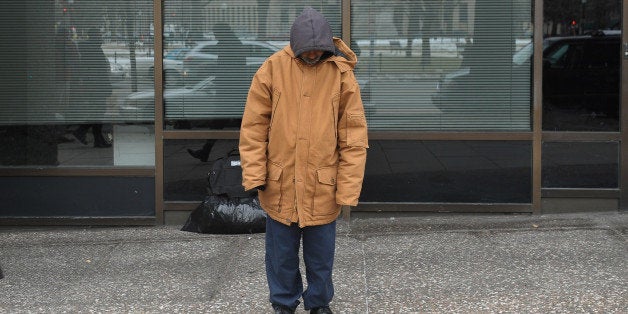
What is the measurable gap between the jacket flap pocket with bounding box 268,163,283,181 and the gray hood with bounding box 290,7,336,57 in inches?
24.4

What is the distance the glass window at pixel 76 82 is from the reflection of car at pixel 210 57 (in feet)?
1.16

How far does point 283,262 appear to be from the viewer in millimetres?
4887

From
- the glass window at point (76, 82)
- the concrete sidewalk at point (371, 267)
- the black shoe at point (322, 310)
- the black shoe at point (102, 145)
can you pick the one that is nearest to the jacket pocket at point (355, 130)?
the black shoe at point (322, 310)

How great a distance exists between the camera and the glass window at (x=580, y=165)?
766 cm

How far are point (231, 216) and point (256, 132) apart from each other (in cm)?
246

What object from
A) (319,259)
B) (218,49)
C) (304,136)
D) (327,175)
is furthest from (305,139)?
(218,49)

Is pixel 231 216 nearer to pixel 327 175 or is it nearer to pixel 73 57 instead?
pixel 73 57

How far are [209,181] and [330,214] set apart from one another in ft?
8.79

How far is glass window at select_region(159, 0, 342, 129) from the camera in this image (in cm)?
760

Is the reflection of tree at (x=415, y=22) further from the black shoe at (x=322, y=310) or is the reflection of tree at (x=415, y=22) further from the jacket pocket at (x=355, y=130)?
the black shoe at (x=322, y=310)

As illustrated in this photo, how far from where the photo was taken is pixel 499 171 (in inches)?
303

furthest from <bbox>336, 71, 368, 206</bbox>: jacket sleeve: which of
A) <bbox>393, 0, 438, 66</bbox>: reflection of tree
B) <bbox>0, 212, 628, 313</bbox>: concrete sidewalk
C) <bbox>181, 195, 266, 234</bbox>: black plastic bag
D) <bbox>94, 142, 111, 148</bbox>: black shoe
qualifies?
<bbox>94, 142, 111, 148</bbox>: black shoe

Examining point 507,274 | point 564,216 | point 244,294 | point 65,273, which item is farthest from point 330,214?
point 564,216

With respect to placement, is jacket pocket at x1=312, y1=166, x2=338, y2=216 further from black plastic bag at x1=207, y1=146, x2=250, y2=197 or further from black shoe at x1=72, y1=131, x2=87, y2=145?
black shoe at x1=72, y1=131, x2=87, y2=145
